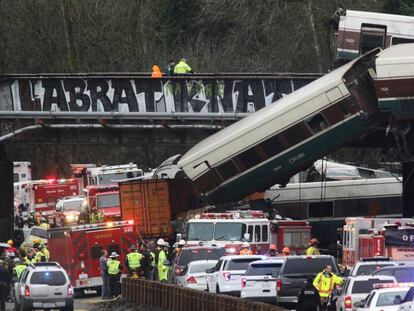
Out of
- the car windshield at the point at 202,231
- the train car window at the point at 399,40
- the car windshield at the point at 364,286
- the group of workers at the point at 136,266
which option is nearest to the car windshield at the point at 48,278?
the group of workers at the point at 136,266

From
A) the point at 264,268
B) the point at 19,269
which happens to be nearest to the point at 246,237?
the point at 19,269

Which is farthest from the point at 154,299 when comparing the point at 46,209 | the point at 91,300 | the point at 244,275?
the point at 46,209

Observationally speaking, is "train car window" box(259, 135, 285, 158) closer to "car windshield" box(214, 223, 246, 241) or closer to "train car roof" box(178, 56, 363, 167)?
"train car roof" box(178, 56, 363, 167)

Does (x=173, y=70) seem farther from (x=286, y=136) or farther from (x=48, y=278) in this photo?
(x=48, y=278)

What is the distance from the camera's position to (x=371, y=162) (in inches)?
3246

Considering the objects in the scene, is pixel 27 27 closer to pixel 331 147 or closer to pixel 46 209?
pixel 46 209

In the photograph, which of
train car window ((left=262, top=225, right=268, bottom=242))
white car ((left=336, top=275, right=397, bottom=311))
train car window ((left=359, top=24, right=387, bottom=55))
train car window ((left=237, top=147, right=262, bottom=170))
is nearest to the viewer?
white car ((left=336, top=275, right=397, bottom=311))

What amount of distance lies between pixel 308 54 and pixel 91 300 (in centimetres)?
3250

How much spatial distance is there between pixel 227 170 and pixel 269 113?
2.47 m

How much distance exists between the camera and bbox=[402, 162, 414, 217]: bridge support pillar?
56062 mm

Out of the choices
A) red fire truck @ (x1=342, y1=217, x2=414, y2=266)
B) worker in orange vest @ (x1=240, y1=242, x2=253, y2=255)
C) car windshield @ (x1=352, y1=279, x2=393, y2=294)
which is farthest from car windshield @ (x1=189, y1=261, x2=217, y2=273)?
car windshield @ (x1=352, y1=279, x2=393, y2=294)

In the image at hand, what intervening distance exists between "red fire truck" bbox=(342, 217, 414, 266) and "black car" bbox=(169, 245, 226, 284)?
3.75 meters

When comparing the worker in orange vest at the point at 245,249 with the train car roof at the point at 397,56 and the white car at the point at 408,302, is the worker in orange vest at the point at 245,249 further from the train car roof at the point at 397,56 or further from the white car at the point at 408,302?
the white car at the point at 408,302

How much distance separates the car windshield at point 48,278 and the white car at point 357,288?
1274 centimetres
